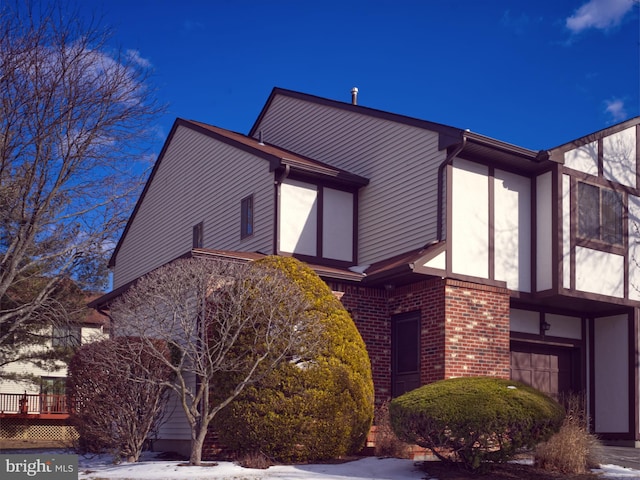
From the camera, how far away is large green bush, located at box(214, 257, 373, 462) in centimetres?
1352

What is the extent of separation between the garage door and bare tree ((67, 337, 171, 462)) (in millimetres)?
8358

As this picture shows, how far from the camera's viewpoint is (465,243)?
55.5 ft

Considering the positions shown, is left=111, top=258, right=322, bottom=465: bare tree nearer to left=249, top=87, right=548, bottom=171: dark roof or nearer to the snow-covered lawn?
the snow-covered lawn

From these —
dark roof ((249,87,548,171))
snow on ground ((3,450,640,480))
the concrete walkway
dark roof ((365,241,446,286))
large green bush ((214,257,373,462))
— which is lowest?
the concrete walkway

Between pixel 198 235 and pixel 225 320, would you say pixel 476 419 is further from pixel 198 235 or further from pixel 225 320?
pixel 198 235

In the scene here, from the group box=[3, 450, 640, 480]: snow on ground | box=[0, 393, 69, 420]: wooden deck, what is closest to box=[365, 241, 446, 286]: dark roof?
box=[3, 450, 640, 480]: snow on ground

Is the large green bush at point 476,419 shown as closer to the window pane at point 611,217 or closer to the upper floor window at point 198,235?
the window pane at point 611,217

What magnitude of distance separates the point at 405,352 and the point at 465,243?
2722 mm

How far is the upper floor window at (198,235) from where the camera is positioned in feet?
75.5

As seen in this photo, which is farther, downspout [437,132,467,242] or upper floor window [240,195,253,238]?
upper floor window [240,195,253,238]

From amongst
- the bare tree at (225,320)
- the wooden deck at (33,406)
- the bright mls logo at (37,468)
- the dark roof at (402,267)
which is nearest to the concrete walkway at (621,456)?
the dark roof at (402,267)

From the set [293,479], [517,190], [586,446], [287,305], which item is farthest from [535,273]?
[293,479]

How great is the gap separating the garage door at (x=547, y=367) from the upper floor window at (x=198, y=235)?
9283 millimetres

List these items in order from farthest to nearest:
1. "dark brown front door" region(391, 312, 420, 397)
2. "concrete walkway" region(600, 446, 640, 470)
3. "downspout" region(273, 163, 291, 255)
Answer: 1. "downspout" region(273, 163, 291, 255)
2. "dark brown front door" region(391, 312, 420, 397)
3. "concrete walkway" region(600, 446, 640, 470)
